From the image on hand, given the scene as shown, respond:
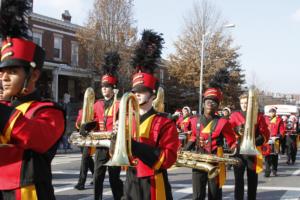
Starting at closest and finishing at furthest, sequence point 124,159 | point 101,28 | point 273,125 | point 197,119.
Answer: point 124,159
point 197,119
point 273,125
point 101,28

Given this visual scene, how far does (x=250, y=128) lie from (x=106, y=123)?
2335 mm

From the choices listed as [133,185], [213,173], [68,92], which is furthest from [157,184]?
[68,92]

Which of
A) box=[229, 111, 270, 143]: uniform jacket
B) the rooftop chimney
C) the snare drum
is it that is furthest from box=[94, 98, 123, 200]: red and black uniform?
the rooftop chimney

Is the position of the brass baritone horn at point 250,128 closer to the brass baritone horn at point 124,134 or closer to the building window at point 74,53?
the brass baritone horn at point 124,134

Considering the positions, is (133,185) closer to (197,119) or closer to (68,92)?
(197,119)

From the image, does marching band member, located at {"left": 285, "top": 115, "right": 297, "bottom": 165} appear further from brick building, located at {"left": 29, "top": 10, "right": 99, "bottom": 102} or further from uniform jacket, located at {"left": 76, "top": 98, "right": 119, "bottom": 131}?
brick building, located at {"left": 29, "top": 10, "right": 99, "bottom": 102}

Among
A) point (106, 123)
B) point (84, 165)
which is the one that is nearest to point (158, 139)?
point (106, 123)

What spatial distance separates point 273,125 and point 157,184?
12168 millimetres

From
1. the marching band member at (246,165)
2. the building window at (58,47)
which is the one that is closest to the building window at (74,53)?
the building window at (58,47)

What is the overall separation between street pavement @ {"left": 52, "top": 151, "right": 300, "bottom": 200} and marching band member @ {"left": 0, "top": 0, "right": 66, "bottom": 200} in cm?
592

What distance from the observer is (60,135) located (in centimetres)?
317

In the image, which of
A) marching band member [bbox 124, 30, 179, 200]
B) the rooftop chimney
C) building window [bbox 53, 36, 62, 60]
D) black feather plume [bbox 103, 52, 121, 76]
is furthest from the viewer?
the rooftop chimney

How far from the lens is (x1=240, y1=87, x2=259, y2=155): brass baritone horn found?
7.50 meters

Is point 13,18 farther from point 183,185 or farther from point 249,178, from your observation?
point 183,185
